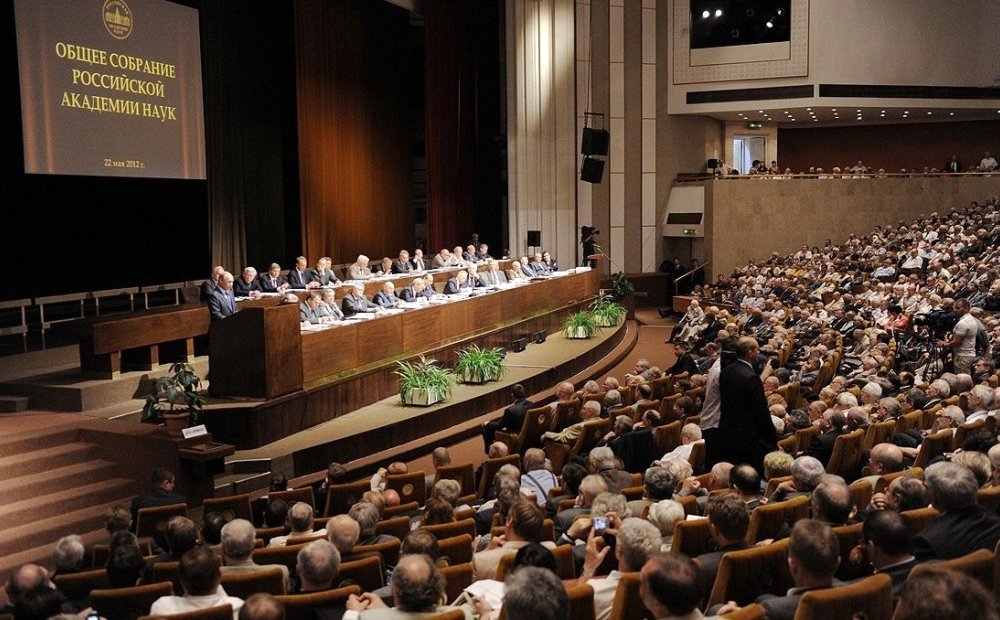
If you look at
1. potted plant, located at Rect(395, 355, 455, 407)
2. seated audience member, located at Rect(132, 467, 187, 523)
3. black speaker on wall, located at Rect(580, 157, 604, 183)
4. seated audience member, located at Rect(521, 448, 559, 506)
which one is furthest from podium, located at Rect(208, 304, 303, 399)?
black speaker on wall, located at Rect(580, 157, 604, 183)

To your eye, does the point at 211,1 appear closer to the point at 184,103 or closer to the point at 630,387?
the point at 184,103

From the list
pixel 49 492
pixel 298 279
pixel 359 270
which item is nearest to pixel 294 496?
pixel 49 492

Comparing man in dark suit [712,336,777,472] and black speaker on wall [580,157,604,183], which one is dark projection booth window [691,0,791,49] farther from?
man in dark suit [712,336,777,472]

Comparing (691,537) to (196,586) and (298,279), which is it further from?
(298,279)

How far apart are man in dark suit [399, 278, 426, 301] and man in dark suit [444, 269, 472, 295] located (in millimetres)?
866

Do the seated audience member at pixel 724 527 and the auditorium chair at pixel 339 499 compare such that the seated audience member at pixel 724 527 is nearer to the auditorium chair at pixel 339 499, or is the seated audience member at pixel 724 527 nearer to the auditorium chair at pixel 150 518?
the auditorium chair at pixel 339 499

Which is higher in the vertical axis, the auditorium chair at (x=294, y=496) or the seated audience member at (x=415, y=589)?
the seated audience member at (x=415, y=589)

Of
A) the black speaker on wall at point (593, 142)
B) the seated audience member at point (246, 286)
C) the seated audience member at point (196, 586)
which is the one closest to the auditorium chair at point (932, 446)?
the seated audience member at point (196, 586)

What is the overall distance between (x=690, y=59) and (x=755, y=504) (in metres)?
20.9

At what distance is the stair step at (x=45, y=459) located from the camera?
7.34 meters

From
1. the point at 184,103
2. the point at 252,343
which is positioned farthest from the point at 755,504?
the point at 184,103

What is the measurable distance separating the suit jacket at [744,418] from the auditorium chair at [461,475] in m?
1.85

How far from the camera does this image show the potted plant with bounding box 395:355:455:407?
33.3ft

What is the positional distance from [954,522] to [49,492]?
640 cm
